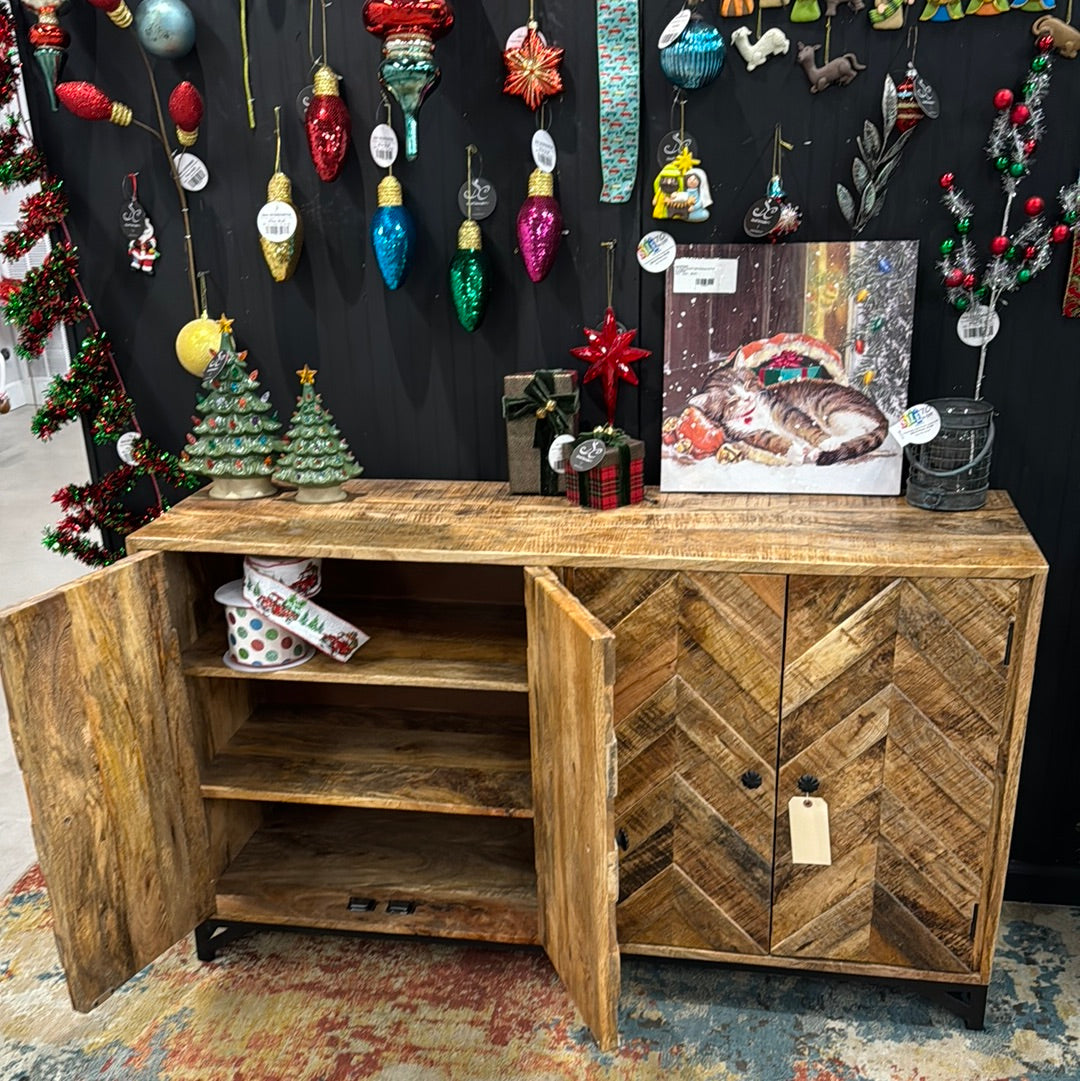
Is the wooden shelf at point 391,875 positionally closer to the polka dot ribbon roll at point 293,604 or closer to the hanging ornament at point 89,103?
the polka dot ribbon roll at point 293,604

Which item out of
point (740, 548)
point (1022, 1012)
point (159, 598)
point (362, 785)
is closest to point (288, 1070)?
point (362, 785)

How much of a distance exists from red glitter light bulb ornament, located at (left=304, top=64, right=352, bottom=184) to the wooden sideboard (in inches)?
24.2

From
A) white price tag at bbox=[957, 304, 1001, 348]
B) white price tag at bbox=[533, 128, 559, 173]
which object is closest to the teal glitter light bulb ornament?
white price tag at bbox=[533, 128, 559, 173]

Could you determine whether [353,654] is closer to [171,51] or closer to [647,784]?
[647,784]

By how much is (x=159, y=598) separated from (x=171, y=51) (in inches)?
39.2

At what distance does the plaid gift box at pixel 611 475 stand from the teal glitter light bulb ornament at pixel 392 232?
1.55 feet

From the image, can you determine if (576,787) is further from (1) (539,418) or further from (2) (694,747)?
(1) (539,418)

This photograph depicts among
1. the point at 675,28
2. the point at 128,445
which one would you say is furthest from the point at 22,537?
the point at 675,28

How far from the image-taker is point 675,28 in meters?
1.80

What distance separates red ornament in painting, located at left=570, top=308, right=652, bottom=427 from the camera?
6.50ft

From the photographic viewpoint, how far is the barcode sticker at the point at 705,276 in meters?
1.91

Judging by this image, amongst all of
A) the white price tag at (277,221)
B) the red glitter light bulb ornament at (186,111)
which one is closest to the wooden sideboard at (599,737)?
the white price tag at (277,221)

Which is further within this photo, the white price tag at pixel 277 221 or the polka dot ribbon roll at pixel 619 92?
the white price tag at pixel 277 221

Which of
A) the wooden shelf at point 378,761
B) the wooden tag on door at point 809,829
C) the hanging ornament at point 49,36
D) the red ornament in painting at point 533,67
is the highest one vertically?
the hanging ornament at point 49,36
